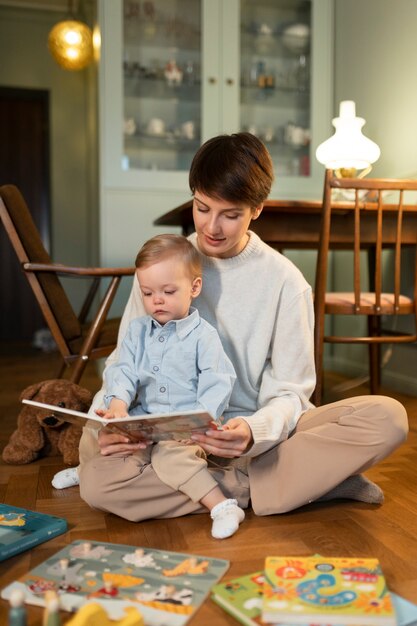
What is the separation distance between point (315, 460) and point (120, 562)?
0.46m

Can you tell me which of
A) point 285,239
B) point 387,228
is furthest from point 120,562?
point 387,228

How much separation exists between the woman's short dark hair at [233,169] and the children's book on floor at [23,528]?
0.75 meters

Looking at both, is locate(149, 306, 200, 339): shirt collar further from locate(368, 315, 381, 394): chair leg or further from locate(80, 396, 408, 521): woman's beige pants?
locate(368, 315, 381, 394): chair leg

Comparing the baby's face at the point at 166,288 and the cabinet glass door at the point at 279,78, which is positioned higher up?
the cabinet glass door at the point at 279,78

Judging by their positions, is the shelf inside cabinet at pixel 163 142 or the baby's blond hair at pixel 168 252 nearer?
the baby's blond hair at pixel 168 252

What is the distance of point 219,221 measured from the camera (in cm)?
140

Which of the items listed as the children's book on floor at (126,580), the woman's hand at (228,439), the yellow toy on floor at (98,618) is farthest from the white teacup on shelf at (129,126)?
the yellow toy on floor at (98,618)

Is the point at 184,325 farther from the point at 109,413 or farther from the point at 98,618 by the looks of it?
the point at 98,618

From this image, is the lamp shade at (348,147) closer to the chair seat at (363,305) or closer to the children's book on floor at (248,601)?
the chair seat at (363,305)

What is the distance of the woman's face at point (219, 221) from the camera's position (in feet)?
4.51

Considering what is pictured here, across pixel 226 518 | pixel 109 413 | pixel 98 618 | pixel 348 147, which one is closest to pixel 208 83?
pixel 348 147

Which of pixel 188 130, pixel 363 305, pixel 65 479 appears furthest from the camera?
pixel 188 130

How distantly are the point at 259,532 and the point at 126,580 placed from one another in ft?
1.19

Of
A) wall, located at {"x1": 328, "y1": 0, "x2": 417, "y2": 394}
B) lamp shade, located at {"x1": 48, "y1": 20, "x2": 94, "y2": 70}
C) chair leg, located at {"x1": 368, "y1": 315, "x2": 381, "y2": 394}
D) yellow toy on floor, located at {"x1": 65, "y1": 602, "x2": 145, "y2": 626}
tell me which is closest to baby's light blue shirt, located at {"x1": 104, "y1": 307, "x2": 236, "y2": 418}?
yellow toy on floor, located at {"x1": 65, "y1": 602, "x2": 145, "y2": 626}
